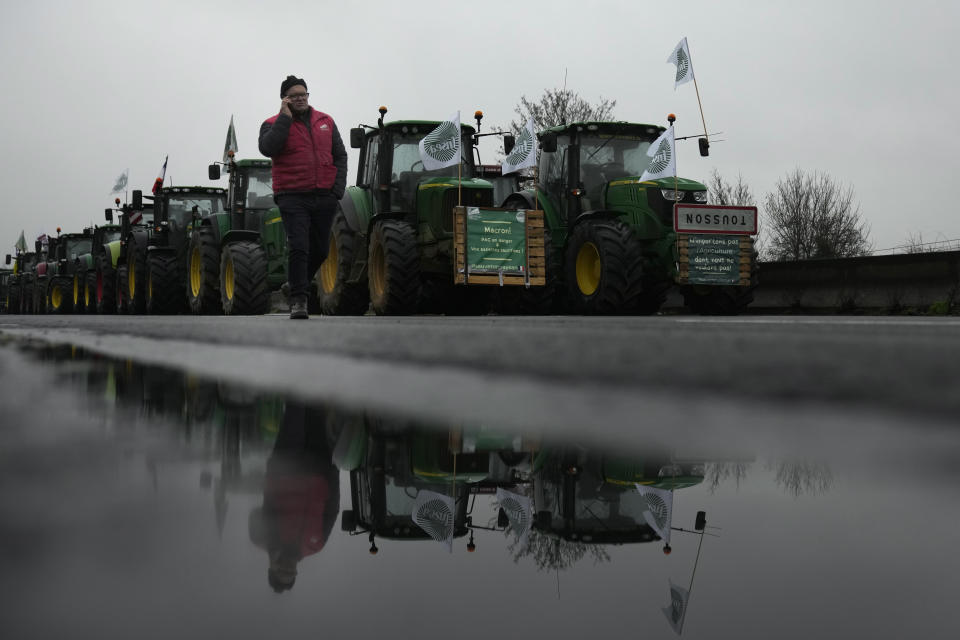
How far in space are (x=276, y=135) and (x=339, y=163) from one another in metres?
0.49

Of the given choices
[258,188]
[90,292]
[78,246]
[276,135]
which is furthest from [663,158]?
[78,246]

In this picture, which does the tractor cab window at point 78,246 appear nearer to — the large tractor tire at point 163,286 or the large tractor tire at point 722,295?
the large tractor tire at point 163,286

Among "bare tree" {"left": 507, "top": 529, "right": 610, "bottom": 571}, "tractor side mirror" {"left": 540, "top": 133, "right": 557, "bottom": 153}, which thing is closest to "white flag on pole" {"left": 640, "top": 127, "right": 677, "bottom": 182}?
"tractor side mirror" {"left": 540, "top": 133, "right": 557, "bottom": 153}

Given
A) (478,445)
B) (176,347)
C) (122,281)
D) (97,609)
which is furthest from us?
(122,281)

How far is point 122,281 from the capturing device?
54.5 ft

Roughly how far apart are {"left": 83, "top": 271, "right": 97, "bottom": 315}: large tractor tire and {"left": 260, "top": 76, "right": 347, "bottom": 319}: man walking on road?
51.1ft

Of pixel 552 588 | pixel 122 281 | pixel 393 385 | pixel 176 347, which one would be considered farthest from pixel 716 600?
pixel 122 281

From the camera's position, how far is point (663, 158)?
33.7ft

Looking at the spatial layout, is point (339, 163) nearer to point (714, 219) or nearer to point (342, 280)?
point (342, 280)

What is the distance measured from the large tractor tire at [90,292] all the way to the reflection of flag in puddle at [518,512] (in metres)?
20.9

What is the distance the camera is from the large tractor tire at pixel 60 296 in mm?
22719

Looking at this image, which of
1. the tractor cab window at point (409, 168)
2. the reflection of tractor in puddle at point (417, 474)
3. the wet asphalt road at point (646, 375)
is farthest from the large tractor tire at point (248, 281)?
the reflection of tractor in puddle at point (417, 474)

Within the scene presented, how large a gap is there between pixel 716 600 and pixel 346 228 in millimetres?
10610

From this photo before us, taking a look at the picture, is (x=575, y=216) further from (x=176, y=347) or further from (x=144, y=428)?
(x=144, y=428)
